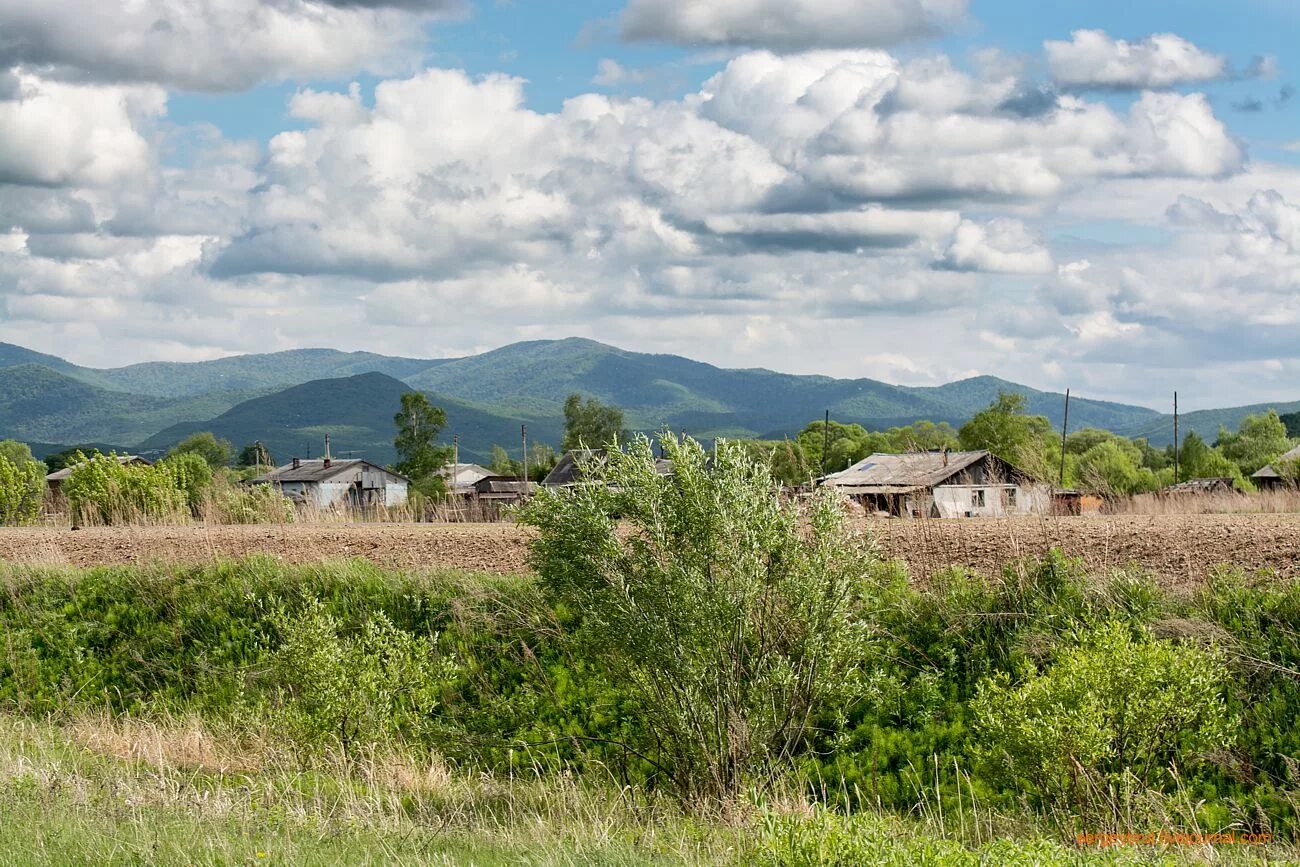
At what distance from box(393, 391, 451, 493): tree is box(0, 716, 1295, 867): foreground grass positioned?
105 m

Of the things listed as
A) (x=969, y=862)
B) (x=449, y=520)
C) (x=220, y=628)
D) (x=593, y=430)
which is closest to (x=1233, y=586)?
(x=969, y=862)

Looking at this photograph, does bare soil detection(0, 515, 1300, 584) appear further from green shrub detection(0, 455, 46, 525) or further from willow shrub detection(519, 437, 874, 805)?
green shrub detection(0, 455, 46, 525)

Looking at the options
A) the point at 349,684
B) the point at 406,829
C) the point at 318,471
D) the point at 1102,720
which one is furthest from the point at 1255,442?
the point at 406,829

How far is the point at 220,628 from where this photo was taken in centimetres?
2041

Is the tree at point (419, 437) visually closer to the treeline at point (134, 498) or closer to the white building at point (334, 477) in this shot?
the white building at point (334, 477)

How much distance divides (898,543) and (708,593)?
22.3ft

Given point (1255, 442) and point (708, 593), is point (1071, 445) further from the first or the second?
point (708, 593)

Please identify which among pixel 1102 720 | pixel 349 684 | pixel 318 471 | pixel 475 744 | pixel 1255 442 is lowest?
pixel 475 744

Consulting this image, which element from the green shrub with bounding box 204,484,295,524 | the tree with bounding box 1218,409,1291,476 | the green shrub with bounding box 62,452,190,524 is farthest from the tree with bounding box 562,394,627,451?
the green shrub with bounding box 204,484,295,524

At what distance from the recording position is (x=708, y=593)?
11.5 metres

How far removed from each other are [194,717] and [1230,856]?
45.5 feet

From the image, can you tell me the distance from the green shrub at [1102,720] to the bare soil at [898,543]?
2.33 m

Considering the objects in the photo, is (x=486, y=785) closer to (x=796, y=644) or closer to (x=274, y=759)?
(x=274, y=759)

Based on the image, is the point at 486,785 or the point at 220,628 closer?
the point at 486,785
